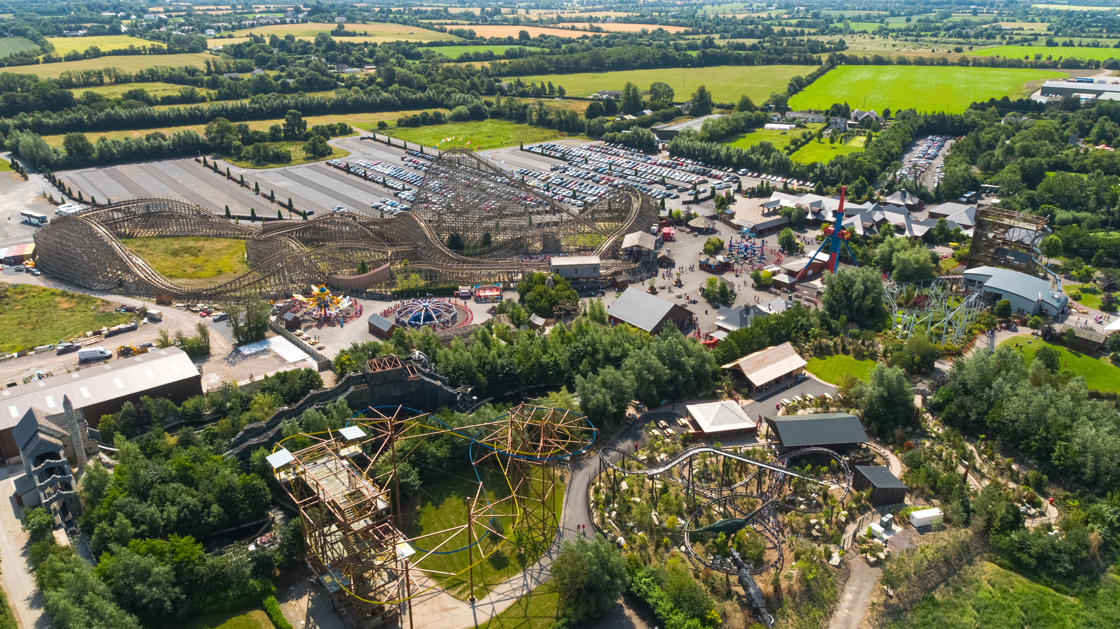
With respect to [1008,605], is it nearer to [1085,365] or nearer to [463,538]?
[463,538]

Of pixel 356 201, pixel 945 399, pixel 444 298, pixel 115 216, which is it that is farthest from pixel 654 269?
pixel 115 216

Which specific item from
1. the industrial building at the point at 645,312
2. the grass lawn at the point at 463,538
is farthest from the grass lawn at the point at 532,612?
the industrial building at the point at 645,312

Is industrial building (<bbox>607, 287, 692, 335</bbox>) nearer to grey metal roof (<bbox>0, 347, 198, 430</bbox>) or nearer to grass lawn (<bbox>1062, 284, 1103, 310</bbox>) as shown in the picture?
grey metal roof (<bbox>0, 347, 198, 430</bbox>)

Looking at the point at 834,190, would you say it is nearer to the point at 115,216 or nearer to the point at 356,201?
the point at 356,201

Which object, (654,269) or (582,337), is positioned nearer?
(582,337)

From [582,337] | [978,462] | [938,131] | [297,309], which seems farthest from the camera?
[938,131]

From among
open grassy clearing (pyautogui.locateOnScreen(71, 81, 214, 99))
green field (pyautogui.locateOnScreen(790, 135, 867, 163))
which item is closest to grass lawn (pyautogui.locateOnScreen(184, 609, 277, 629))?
green field (pyautogui.locateOnScreen(790, 135, 867, 163))

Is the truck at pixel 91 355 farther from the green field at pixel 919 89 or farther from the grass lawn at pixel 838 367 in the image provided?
the green field at pixel 919 89
